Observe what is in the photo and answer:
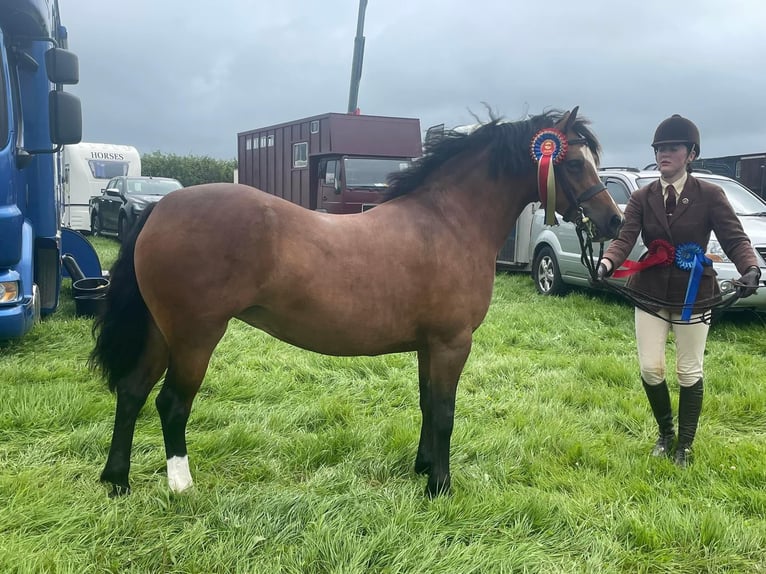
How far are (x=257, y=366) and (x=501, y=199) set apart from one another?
283cm

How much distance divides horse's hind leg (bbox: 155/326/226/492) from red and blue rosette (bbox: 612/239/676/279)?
7.89 feet

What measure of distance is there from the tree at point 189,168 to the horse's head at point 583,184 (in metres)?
28.0

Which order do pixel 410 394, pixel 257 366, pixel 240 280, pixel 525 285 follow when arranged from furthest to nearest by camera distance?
pixel 525 285, pixel 257 366, pixel 410 394, pixel 240 280

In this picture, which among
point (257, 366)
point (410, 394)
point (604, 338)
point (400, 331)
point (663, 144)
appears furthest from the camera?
point (604, 338)

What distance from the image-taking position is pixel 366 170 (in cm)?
1284

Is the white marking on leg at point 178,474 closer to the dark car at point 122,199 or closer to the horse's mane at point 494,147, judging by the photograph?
the horse's mane at point 494,147

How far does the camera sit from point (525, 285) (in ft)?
33.6

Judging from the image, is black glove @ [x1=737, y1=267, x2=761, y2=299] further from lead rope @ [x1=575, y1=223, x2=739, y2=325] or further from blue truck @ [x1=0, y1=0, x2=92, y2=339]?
blue truck @ [x1=0, y1=0, x2=92, y2=339]

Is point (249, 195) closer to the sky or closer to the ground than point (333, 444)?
closer to the sky

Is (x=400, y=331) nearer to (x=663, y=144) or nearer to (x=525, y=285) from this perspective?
(x=663, y=144)

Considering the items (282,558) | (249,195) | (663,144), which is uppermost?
(663,144)

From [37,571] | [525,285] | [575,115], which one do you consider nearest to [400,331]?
[575,115]

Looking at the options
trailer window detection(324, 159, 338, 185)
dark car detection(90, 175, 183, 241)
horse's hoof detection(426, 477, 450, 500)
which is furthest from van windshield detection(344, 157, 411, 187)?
horse's hoof detection(426, 477, 450, 500)

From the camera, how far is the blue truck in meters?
4.21
